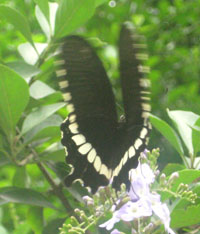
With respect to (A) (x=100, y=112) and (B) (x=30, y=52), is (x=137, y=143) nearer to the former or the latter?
(A) (x=100, y=112)

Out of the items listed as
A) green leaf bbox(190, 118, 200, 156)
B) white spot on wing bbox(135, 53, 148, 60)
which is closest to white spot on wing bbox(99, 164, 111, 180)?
green leaf bbox(190, 118, 200, 156)

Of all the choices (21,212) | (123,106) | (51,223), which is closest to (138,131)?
(123,106)

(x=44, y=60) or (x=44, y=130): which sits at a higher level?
(x=44, y=60)

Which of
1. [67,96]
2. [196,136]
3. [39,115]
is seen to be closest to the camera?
[67,96]

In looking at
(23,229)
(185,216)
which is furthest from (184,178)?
(23,229)

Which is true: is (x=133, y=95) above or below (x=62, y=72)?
below

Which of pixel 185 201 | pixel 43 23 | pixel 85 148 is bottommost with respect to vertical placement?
pixel 185 201

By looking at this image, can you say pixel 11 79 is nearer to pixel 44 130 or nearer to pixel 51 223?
Result: pixel 44 130

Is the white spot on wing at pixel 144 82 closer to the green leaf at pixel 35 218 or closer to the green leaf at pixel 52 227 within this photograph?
the green leaf at pixel 52 227
